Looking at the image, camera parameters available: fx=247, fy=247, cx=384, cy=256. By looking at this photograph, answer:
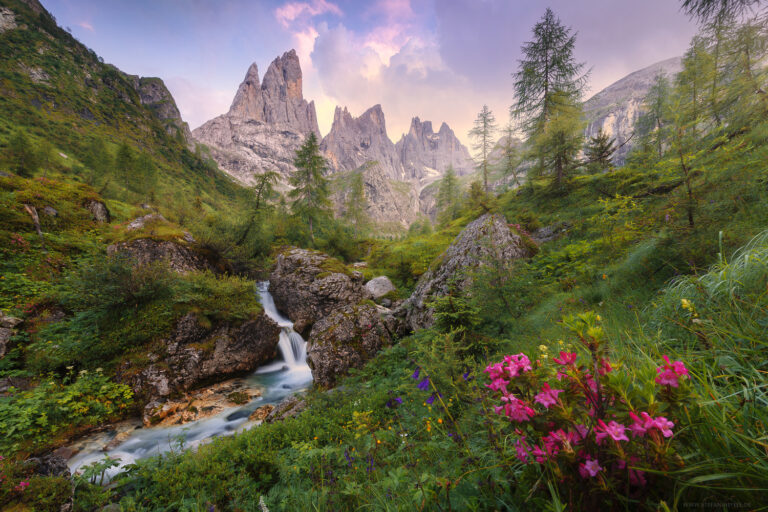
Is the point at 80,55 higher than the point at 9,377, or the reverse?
the point at 80,55

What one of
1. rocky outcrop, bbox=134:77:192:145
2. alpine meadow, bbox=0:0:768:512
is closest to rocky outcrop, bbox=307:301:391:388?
alpine meadow, bbox=0:0:768:512

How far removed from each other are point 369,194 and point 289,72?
357ft

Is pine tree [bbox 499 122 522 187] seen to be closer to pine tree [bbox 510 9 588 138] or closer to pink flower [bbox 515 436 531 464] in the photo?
pine tree [bbox 510 9 588 138]

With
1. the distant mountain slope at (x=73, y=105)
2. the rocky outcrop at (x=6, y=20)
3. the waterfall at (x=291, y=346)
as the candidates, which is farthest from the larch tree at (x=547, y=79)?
the rocky outcrop at (x=6, y=20)

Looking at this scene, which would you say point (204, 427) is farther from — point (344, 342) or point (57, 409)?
point (344, 342)

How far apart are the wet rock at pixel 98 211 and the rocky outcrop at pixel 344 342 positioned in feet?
38.4

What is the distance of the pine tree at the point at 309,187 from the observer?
21266 mm

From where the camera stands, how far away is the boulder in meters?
10.9

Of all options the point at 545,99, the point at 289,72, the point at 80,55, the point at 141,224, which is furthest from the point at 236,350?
the point at 289,72

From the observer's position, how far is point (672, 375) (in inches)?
29.1

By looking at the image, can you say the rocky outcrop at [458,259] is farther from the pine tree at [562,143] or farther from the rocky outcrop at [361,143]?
the rocky outcrop at [361,143]

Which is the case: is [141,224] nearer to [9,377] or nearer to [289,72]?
[9,377]

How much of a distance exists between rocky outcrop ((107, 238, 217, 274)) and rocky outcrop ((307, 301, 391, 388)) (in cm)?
600

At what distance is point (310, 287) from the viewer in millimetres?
10891
